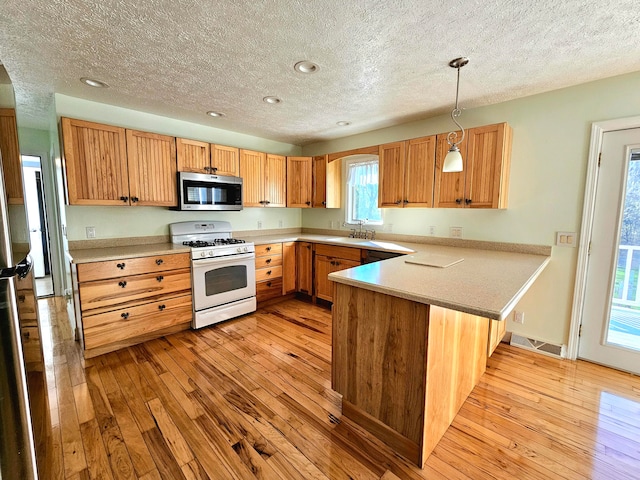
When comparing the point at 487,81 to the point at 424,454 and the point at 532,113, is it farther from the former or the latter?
the point at 424,454

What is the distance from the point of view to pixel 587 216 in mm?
2361

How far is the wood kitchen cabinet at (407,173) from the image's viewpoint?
115 inches

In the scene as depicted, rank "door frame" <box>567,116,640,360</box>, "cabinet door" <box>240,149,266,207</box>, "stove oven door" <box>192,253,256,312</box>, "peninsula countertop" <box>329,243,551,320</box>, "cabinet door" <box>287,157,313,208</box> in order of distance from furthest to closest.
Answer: "cabinet door" <box>287,157,313,208</box> < "cabinet door" <box>240,149,266,207</box> < "stove oven door" <box>192,253,256,312</box> < "door frame" <box>567,116,640,360</box> < "peninsula countertop" <box>329,243,551,320</box>

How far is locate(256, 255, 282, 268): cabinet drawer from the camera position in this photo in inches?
144

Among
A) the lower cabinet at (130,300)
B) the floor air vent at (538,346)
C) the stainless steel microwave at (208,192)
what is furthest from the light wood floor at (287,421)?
the stainless steel microwave at (208,192)

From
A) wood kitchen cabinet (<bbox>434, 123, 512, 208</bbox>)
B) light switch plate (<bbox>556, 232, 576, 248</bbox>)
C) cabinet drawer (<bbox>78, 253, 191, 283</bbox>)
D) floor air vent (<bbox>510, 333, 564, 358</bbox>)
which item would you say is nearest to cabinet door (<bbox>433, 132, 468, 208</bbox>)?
wood kitchen cabinet (<bbox>434, 123, 512, 208</bbox>)

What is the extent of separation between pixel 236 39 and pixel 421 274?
188 cm

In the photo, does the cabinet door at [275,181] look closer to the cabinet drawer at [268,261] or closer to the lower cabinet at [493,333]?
the cabinet drawer at [268,261]

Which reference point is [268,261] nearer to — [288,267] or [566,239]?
[288,267]

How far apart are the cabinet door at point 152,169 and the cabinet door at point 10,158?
7.24 feet

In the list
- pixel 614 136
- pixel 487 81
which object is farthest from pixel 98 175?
pixel 614 136

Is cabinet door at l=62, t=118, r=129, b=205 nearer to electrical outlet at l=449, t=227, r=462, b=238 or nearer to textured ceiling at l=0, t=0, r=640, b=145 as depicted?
textured ceiling at l=0, t=0, r=640, b=145

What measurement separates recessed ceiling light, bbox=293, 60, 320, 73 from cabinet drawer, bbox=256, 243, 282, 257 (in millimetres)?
2123

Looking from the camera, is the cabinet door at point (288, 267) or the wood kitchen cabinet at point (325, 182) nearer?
the cabinet door at point (288, 267)
